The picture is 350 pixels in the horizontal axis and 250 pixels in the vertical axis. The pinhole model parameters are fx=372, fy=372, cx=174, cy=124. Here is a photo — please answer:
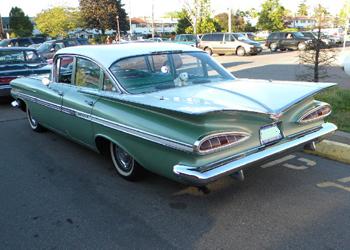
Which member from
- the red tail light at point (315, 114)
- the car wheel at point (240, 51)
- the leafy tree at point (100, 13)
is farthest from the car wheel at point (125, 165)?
the leafy tree at point (100, 13)

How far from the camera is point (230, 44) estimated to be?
2550cm

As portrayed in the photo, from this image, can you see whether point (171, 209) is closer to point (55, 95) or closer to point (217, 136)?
point (217, 136)

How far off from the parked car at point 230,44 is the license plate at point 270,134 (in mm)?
21831

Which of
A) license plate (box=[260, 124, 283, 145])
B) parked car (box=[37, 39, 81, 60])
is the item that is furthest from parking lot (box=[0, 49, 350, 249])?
parked car (box=[37, 39, 81, 60])

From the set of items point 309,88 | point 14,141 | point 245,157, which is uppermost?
point 309,88

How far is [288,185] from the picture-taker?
13.7 ft

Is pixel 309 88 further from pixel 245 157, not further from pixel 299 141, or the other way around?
pixel 245 157

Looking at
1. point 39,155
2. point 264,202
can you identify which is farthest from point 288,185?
point 39,155

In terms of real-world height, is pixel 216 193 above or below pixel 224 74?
below

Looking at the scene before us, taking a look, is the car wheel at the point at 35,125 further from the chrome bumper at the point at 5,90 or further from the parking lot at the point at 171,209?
the chrome bumper at the point at 5,90

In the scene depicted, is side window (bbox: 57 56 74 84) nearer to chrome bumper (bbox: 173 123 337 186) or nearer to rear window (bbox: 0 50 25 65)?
chrome bumper (bbox: 173 123 337 186)

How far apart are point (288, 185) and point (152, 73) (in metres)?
2.06

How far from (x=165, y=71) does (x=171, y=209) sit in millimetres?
1755

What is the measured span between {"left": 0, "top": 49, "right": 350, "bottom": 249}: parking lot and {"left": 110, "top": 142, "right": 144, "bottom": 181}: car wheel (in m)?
0.11
